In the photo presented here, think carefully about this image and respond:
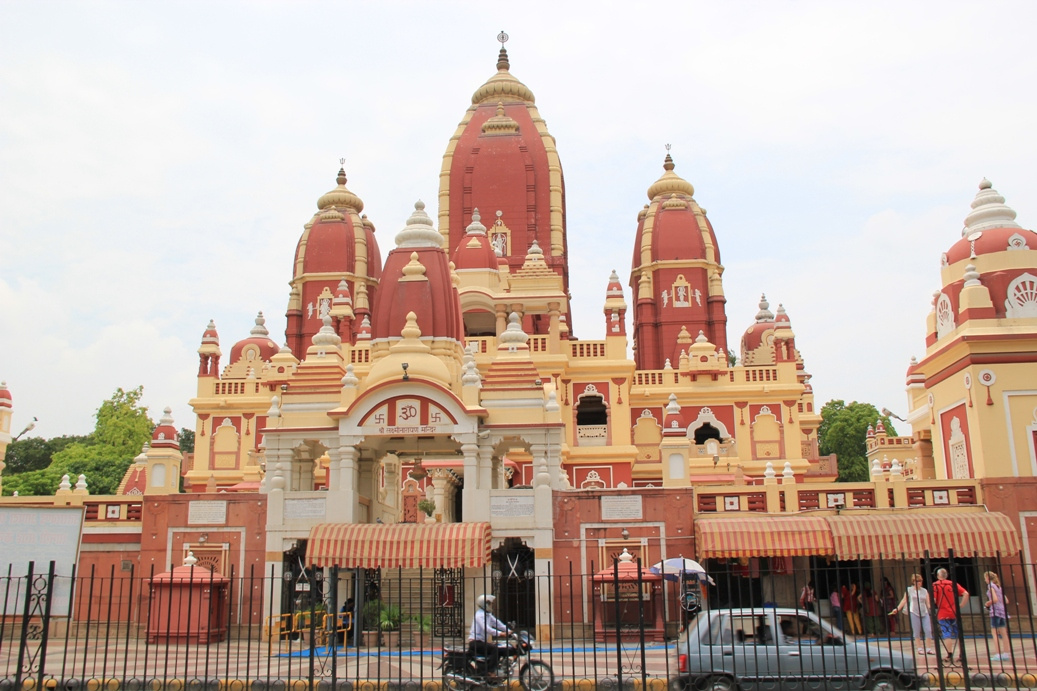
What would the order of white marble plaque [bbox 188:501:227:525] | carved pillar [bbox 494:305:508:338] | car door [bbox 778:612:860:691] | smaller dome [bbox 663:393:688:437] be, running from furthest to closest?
carved pillar [bbox 494:305:508:338]
smaller dome [bbox 663:393:688:437]
white marble plaque [bbox 188:501:227:525]
car door [bbox 778:612:860:691]

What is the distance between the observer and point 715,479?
94.7 feet

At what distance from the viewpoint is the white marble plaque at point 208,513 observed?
2166 centimetres

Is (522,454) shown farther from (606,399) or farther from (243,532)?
(243,532)

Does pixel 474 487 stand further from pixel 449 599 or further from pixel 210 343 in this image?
pixel 210 343

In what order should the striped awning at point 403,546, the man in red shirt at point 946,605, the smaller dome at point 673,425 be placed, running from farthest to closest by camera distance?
the smaller dome at point 673,425 → the striped awning at point 403,546 → the man in red shirt at point 946,605

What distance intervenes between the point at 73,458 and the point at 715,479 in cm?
3320

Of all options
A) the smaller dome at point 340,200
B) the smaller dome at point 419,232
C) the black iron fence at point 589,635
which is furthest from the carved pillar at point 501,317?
the smaller dome at point 340,200

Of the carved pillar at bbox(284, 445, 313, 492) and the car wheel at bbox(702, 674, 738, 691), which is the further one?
the carved pillar at bbox(284, 445, 313, 492)

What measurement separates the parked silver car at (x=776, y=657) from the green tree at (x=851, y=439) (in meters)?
45.2

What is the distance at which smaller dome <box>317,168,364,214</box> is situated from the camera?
47.8 m

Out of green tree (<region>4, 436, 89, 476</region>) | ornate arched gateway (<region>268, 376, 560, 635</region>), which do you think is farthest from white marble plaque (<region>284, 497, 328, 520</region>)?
green tree (<region>4, 436, 89, 476</region>)

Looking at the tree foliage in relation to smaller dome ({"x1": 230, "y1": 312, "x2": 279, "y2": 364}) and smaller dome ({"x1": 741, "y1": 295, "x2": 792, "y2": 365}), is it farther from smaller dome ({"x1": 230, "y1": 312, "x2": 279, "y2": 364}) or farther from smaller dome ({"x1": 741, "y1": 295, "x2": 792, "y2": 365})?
smaller dome ({"x1": 741, "y1": 295, "x2": 792, "y2": 365})

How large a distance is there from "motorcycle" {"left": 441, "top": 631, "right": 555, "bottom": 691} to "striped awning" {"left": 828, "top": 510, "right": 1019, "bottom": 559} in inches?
375

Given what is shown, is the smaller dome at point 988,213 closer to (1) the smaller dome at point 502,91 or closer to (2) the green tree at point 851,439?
(1) the smaller dome at point 502,91
